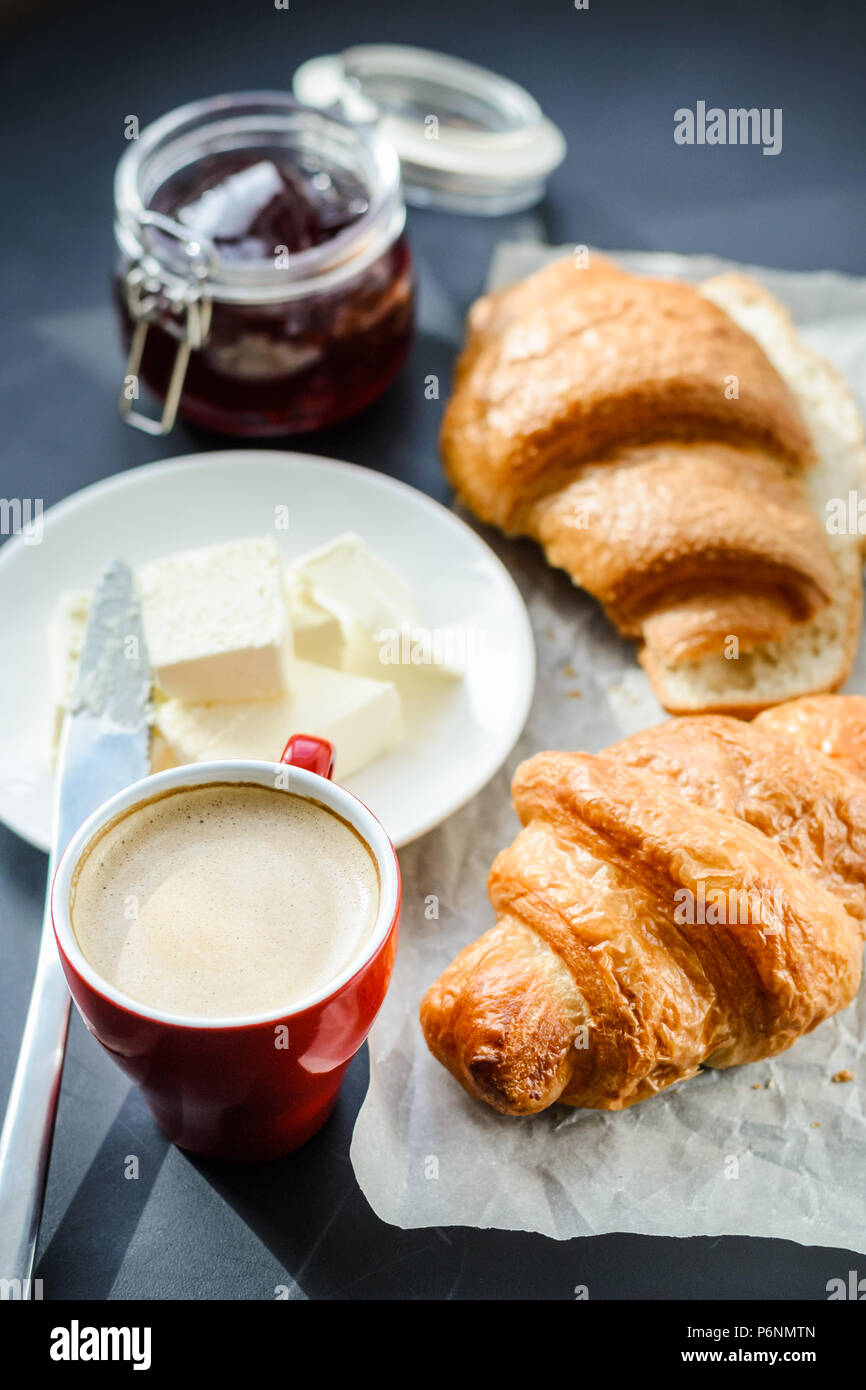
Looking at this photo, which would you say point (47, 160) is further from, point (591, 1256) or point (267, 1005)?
point (591, 1256)

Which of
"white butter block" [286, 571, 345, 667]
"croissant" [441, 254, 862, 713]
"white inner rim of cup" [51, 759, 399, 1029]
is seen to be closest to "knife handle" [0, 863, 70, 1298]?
"white inner rim of cup" [51, 759, 399, 1029]

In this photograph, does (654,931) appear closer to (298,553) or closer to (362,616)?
(362,616)

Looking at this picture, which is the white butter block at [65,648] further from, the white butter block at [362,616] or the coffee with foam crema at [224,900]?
the coffee with foam crema at [224,900]

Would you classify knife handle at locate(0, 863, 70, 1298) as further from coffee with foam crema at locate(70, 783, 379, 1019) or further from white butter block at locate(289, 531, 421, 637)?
white butter block at locate(289, 531, 421, 637)

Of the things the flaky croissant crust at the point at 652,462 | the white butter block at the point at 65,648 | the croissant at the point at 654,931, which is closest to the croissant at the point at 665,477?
the flaky croissant crust at the point at 652,462

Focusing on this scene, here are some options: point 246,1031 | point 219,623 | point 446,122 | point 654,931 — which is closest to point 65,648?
point 219,623

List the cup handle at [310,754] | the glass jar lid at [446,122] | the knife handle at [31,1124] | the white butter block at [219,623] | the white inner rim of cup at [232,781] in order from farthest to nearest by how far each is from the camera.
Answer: the glass jar lid at [446,122] → the white butter block at [219,623] → the cup handle at [310,754] → the knife handle at [31,1124] → the white inner rim of cup at [232,781]

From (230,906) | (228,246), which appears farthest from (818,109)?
(230,906)
